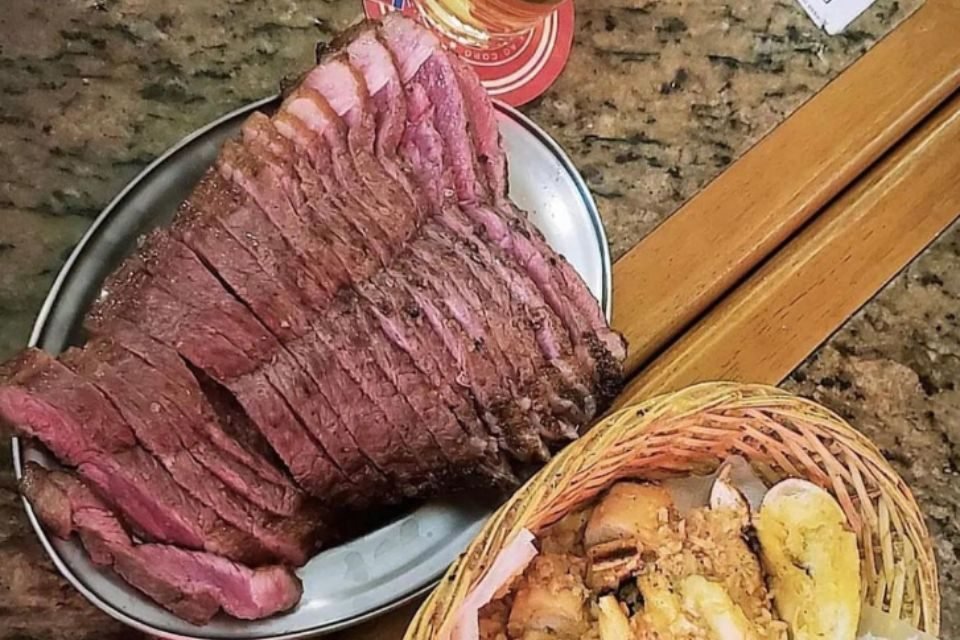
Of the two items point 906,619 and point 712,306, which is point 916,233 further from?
point 906,619

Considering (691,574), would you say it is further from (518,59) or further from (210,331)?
(518,59)

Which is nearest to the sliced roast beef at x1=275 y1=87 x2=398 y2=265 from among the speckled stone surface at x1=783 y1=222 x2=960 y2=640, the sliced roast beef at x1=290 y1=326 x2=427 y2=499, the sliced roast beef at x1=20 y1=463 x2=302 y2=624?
the sliced roast beef at x1=290 y1=326 x2=427 y2=499

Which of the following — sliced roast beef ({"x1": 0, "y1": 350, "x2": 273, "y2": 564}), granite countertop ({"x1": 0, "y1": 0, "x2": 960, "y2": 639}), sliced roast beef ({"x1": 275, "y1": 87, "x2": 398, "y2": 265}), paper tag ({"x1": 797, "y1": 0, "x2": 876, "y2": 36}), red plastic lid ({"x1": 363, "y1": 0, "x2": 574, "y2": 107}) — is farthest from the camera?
paper tag ({"x1": 797, "y1": 0, "x2": 876, "y2": 36})

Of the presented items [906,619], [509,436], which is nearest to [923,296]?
[906,619]

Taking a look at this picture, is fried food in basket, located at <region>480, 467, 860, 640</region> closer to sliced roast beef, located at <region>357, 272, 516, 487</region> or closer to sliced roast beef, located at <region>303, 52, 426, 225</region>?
sliced roast beef, located at <region>357, 272, 516, 487</region>

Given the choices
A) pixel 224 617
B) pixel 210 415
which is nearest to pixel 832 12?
pixel 210 415

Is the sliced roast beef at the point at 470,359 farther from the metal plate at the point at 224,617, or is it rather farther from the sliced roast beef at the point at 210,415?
the sliced roast beef at the point at 210,415
